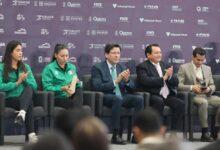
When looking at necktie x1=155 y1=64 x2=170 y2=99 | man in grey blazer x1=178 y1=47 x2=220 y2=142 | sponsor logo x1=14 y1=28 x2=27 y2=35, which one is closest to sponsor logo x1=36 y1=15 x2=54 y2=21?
sponsor logo x1=14 y1=28 x2=27 y2=35

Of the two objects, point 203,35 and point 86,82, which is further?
point 203,35

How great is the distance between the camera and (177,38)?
38.8 feet

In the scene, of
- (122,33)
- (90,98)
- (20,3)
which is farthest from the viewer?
(122,33)

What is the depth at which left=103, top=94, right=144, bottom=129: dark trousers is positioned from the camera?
9.69 m

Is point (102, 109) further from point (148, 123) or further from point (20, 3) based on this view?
point (148, 123)

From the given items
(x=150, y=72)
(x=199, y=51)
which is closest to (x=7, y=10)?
(x=150, y=72)

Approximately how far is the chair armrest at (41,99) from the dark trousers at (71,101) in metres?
0.26

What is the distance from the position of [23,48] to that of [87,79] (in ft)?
3.64

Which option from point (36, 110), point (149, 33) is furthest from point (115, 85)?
point (149, 33)

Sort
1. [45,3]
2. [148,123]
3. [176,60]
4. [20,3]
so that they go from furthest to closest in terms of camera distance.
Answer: [176,60] → [45,3] → [20,3] → [148,123]

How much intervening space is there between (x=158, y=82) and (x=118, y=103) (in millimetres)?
792

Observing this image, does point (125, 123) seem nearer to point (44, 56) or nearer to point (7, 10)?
point (44, 56)

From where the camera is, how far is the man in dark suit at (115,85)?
9.73 m

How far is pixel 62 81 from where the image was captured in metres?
9.70
